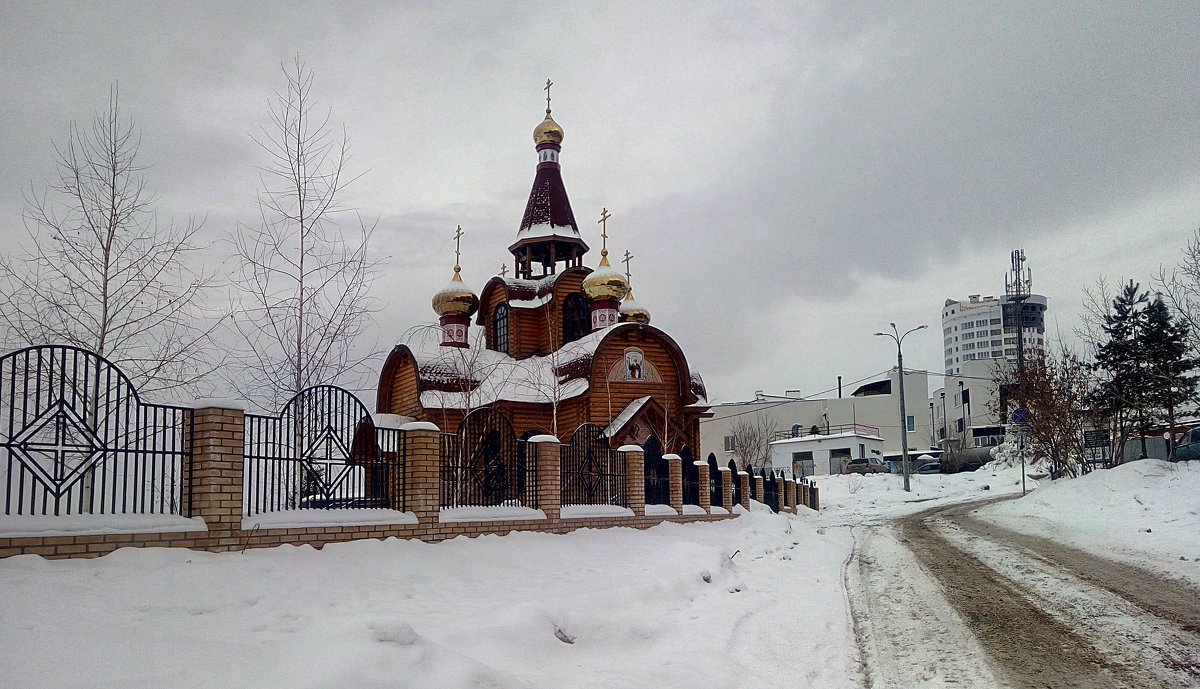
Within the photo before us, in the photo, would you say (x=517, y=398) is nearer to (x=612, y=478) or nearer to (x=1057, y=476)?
(x=612, y=478)

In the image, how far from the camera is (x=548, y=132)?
3234cm

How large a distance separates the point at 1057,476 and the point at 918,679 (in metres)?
25.8

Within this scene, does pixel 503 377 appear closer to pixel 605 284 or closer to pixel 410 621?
pixel 605 284

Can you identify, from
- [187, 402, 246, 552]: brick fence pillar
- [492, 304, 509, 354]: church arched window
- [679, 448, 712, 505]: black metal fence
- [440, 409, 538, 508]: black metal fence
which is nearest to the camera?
[187, 402, 246, 552]: brick fence pillar

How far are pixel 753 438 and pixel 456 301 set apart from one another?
34061mm

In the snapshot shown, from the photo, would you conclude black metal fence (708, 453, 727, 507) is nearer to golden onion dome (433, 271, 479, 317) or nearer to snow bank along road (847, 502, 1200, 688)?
snow bank along road (847, 502, 1200, 688)

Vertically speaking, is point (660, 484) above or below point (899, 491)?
above

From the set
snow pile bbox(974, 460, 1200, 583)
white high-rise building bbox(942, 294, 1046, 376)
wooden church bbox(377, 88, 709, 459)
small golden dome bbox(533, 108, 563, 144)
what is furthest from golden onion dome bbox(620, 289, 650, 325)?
white high-rise building bbox(942, 294, 1046, 376)

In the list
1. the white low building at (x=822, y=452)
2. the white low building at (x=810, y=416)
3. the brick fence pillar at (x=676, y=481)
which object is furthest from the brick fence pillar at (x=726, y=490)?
the white low building at (x=810, y=416)

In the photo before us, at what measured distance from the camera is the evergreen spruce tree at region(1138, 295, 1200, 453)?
86.8ft

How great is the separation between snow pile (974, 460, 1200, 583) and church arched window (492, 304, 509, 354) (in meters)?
16.6

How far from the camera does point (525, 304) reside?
29.7 m

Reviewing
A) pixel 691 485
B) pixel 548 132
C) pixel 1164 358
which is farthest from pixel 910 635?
pixel 548 132

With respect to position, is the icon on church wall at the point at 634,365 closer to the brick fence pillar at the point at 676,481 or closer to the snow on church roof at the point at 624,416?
the snow on church roof at the point at 624,416
